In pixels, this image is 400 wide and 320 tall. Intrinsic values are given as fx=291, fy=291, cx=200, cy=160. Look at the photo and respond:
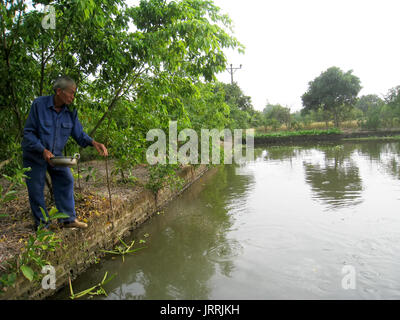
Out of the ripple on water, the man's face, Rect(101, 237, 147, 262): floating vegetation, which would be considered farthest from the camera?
Rect(101, 237, 147, 262): floating vegetation

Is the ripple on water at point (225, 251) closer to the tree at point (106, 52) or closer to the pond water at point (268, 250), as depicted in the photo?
the pond water at point (268, 250)

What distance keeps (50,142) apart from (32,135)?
0.66ft

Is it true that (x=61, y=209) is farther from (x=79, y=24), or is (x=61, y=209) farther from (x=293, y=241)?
(x=293, y=241)

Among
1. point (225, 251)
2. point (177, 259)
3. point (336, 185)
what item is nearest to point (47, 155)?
point (177, 259)

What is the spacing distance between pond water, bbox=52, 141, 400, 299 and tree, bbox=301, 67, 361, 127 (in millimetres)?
32419

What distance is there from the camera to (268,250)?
3.84 metres

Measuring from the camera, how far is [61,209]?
3184mm

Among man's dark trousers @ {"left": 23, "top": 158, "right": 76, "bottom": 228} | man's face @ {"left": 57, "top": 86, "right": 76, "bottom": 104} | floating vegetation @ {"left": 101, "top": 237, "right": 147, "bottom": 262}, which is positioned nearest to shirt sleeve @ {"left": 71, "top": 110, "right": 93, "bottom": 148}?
man's face @ {"left": 57, "top": 86, "right": 76, "bottom": 104}

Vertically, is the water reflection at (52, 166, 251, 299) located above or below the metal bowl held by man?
below

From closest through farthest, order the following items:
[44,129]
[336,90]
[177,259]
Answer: [44,129], [177,259], [336,90]

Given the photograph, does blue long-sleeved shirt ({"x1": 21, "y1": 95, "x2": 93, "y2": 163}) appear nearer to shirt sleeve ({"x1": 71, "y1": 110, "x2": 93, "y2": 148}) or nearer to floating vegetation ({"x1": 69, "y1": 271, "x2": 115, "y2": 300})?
shirt sleeve ({"x1": 71, "y1": 110, "x2": 93, "y2": 148})

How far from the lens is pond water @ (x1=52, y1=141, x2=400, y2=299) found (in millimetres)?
2959

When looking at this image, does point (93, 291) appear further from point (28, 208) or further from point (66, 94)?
point (66, 94)
